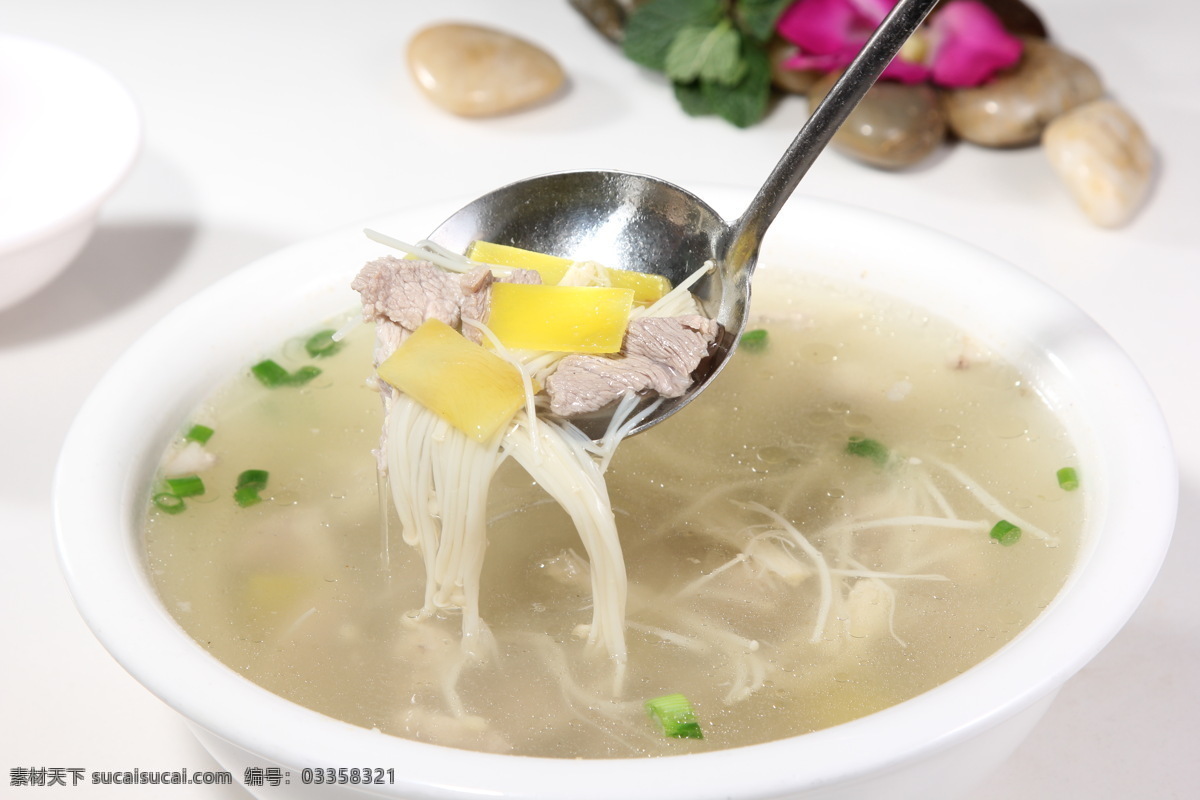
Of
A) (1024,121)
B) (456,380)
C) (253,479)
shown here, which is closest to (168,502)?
(253,479)

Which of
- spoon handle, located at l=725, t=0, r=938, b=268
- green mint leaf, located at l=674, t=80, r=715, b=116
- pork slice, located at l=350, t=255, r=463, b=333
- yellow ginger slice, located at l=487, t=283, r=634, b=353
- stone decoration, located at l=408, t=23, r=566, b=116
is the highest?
spoon handle, located at l=725, t=0, r=938, b=268

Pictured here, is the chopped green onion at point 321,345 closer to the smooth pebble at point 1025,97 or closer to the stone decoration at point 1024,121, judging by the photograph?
the stone decoration at point 1024,121

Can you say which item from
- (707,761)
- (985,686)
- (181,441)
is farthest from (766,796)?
(181,441)

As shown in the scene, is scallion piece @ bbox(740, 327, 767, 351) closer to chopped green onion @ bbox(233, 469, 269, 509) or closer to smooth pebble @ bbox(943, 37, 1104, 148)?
chopped green onion @ bbox(233, 469, 269, 509)

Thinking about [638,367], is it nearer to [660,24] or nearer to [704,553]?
[704,553]

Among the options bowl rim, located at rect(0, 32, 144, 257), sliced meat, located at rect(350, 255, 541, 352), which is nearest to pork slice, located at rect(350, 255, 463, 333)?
sliced meat, located at rect(350, 255, 541, 352)

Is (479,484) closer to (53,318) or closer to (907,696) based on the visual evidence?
(907,696)

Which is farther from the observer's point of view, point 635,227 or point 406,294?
point 635,227
